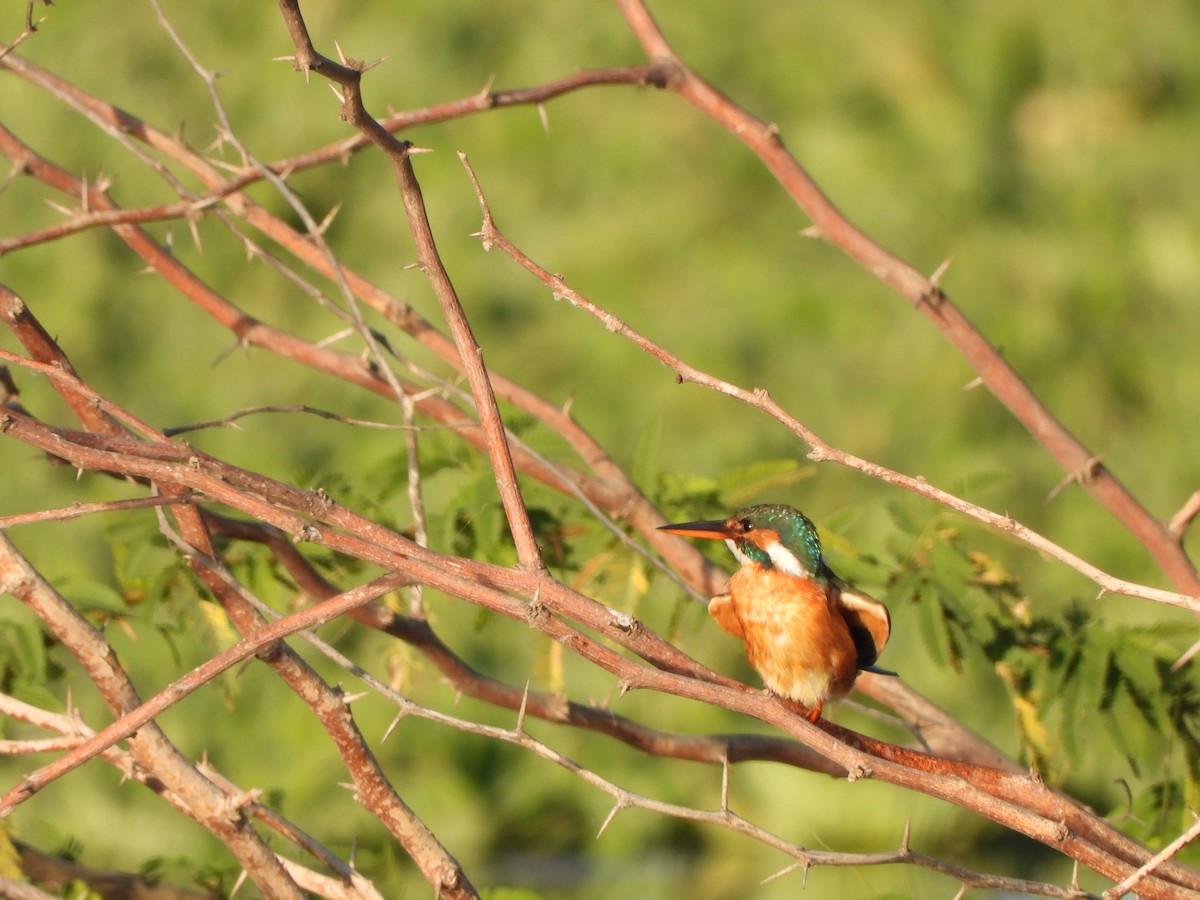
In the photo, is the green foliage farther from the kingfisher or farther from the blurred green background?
the blurred green background

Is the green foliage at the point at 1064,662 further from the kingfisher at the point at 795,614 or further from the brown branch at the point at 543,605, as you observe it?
the brown branch at the point at 543,605

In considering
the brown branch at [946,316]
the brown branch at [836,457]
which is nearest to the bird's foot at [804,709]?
the brown branch at [836,457]

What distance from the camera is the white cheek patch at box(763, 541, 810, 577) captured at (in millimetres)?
2006

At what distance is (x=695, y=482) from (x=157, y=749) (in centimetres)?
130

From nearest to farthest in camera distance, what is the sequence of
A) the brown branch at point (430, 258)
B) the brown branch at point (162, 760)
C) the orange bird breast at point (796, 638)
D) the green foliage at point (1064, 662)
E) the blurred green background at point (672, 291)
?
the brown branch at point (430, 258) → the brown branch at point (162, 760) → the orange bird breast at point (796, 638) → the green foliage at point (1064, 662) → the blurred green background at point (672, 291)

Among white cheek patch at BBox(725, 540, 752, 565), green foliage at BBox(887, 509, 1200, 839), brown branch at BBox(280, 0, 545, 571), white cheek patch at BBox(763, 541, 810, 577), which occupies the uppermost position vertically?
brown branch at BBox(280, 0, 545, 571)

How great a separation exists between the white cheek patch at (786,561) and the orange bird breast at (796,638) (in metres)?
0.02

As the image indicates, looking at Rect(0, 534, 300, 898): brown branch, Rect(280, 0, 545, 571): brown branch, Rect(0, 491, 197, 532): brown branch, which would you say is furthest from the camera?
Rect(0, 534, 300, 898): brown branch

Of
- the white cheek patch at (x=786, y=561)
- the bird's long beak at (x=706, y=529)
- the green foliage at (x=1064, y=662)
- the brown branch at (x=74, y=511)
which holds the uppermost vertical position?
the brown branch at (x=74, y=511)

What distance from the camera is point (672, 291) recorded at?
5711 mm

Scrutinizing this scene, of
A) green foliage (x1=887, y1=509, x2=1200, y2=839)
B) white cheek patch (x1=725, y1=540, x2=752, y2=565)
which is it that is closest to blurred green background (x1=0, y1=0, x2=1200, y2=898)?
green foliage (x1=887, y1=509, x2=1200, y2=839)

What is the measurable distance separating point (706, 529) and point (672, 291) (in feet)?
12.0

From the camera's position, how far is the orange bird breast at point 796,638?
1918 millimetres

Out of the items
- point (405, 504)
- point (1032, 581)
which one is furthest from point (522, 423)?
point (1032, 581)
